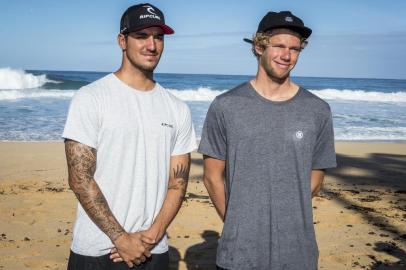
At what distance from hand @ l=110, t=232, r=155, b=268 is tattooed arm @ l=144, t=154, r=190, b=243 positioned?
0.29ft

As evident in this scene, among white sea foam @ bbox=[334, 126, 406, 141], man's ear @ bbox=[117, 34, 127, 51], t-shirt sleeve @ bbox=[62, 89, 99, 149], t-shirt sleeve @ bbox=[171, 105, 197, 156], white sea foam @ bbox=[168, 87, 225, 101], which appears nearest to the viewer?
t-shirt sleeve @ bbox=[62, 89, 99, 149]

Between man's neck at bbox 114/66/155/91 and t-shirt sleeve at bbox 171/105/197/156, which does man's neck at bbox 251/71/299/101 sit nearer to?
t-shirt sleeve at bbox 171/105/197/156

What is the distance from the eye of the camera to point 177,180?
10.5 feet

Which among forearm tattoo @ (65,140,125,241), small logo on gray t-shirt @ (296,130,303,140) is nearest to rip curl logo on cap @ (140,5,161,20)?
forearm tattoo @ (65,140,125,241)

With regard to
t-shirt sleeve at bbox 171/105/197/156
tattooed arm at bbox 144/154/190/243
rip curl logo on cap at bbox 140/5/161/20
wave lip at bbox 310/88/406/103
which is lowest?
wave lip at bbox 310/88/406/103

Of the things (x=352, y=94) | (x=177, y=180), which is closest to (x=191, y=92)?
(x=352, y=94)

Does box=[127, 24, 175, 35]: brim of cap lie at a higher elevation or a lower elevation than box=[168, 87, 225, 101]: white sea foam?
higher

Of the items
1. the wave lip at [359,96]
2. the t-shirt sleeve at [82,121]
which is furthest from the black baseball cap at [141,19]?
the wave lip at [359,96]

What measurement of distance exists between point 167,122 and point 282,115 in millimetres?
679

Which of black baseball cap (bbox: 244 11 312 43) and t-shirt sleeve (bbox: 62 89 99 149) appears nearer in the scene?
t-shirt sleeve (bbox: 62 89 99 149)

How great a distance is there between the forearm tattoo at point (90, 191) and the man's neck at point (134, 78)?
0.48 meters

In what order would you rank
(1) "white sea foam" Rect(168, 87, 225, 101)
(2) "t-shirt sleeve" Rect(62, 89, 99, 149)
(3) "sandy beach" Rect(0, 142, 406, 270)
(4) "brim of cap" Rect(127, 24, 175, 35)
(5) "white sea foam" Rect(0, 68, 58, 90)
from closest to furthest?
1. (2) "t-shirt sleeve" Rect(62, 89, 99, 149)
2. (4) "brim of cap" Rect(127, 24, 175, 35)
3. (3) "sandy beach" Rect(0, 142, 406, 270)
4. (1) "white sea foam" Rect(168, 87, 225, 101)
5. (5) "white sea foam" Rect(0, 68, 58, 90)

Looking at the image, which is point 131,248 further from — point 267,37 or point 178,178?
point 267,37

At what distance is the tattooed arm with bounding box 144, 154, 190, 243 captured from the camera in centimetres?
296
